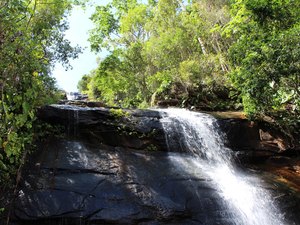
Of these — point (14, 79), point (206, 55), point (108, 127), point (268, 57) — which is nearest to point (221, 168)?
point (268, 57)

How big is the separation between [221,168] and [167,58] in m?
10.8

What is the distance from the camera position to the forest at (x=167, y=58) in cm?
511

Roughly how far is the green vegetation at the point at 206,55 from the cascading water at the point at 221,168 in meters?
1.83

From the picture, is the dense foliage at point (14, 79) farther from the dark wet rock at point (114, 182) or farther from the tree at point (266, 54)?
the tree at point (266, 54)

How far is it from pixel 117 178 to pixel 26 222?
2292 mm

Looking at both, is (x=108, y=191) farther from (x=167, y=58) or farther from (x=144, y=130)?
(x=167, y=58)

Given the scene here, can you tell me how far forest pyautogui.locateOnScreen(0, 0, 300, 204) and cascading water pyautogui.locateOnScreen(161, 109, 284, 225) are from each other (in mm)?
1849

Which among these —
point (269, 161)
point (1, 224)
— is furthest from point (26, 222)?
point (269, 161)

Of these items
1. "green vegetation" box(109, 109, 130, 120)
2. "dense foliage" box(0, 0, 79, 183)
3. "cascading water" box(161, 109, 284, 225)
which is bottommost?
"cascading water" box(161, 109, 284, 225)

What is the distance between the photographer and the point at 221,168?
31.7ft

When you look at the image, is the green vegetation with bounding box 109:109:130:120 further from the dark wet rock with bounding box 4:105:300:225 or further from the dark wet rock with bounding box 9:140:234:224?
the dark wet rock with bounding box 9:140:234:224

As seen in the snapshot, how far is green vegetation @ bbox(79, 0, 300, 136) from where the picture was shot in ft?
31.7

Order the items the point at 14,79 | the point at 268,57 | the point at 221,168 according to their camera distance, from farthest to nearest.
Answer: the point at 221,168, the point at 268,57, the point at 14,79

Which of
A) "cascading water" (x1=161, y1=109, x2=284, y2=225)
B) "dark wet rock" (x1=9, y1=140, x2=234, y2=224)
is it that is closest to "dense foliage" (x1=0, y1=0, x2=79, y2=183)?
"dark wet rock" (x1=9, y1=140, x2=234, y2=224)
